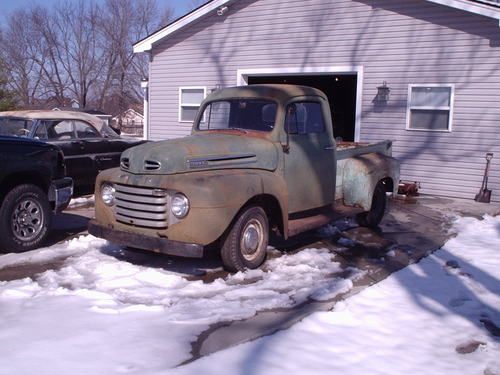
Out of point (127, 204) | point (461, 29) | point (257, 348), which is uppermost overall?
point (461, 29)

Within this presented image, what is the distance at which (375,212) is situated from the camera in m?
8.56

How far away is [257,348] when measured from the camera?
13.2ft

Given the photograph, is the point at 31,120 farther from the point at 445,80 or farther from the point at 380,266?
the point at 445,80

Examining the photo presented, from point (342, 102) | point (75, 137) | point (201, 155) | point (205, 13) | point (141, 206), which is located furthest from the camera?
point (342, 102)

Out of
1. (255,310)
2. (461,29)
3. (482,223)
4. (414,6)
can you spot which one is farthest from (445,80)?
(255,310)

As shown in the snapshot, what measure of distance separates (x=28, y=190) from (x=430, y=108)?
28.0 feet

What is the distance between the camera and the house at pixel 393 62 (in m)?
11.1

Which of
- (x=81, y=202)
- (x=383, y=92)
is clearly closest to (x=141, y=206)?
(x=81, y=202)

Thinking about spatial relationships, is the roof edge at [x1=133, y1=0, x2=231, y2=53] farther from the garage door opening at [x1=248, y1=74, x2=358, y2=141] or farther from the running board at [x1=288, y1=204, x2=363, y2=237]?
the running board at [x1=288, y1=204, x2=363, y2=237]

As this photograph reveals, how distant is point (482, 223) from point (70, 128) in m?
7.14

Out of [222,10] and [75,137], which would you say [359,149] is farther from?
[222,10]

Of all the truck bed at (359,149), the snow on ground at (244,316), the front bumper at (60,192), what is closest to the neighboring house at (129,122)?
the truck bed at (359,149)

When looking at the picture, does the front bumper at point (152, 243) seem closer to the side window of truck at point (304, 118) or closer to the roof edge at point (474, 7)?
the side window of truck at point (304, 118)

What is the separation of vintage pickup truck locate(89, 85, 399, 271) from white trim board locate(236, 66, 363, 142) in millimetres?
5267
